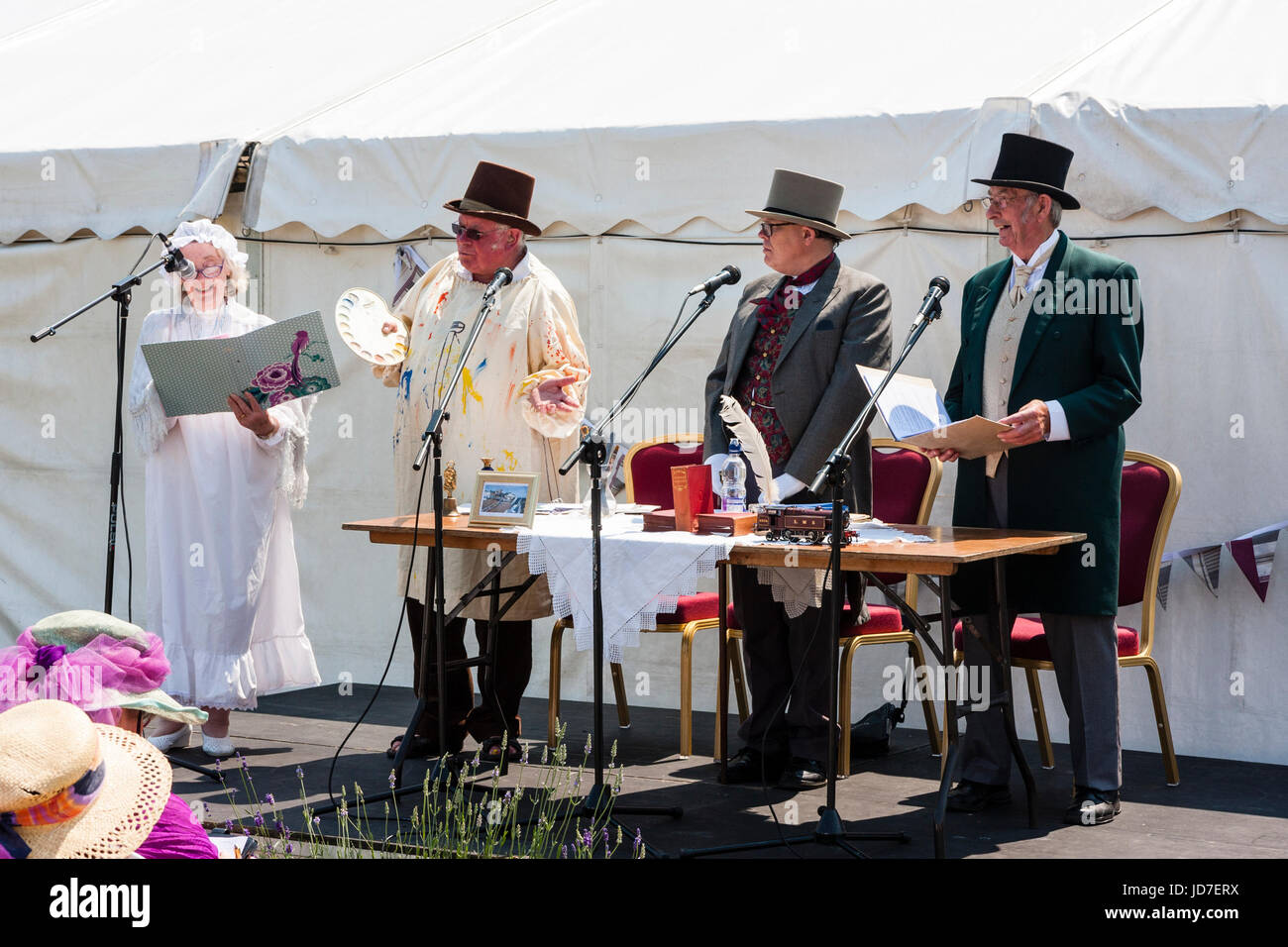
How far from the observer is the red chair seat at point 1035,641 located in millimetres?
4719

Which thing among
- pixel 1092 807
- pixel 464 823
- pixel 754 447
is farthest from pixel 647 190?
pixel 464 823

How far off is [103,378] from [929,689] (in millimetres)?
4207

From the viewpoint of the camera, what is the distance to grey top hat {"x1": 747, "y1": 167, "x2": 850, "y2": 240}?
15.8 feet

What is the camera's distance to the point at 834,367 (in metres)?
4.86

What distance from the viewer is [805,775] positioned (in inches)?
196

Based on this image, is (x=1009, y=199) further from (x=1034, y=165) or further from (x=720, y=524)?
(x=720, y=524)

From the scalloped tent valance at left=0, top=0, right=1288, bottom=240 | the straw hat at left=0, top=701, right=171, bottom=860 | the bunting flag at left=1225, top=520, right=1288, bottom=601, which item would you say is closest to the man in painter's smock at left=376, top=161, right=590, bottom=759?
the scalloped tent valance at left=0, top=0, right=1288, bottom=240

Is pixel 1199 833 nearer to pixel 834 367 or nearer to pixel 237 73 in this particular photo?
pixel 834 367

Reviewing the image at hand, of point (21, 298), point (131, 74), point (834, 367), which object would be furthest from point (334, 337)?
point (834, 367)

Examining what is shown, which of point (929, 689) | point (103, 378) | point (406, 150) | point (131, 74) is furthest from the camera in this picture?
point (131, 74)

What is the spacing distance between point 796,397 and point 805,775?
1.26 metres

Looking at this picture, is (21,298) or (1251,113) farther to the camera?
(21,298)

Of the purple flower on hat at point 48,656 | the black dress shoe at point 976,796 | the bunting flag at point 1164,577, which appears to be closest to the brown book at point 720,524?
the black dress shoe at point 976,796

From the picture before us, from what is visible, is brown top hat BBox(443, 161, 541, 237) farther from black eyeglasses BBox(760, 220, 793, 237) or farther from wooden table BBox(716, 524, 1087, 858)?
wooden table BBox(716, 524, 1087, 858)
